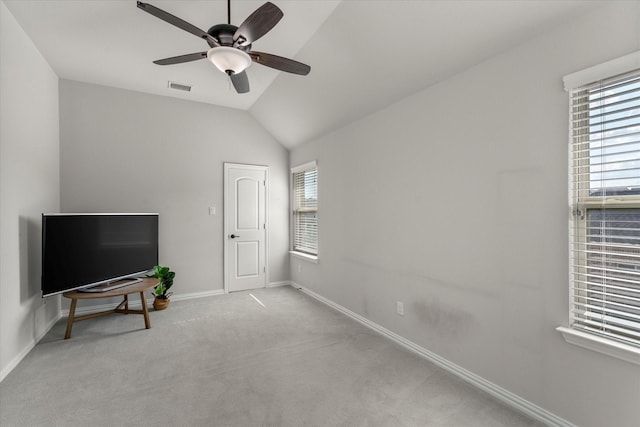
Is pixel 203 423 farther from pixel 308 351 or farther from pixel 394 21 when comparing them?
pixel 394 21

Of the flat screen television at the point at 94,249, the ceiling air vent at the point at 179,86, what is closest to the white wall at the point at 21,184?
the flat screen television at the point at 94,249

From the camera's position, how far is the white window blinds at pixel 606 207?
1.55m

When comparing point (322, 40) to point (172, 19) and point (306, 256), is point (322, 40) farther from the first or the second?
point (306, 256)

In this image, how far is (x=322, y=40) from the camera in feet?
9.00

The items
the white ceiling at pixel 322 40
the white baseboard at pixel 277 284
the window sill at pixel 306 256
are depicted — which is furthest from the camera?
the white baseboard at pixel 277 284

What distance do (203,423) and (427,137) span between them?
9.13 ft

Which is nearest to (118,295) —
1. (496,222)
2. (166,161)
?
(166,161)

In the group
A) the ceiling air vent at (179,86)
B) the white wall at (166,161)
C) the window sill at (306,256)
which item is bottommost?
the window sill at (306,256)

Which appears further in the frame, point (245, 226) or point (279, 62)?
point (245, 226)

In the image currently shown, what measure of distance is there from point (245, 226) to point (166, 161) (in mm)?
1556

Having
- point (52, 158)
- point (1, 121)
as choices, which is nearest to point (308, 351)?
point (1, 121)

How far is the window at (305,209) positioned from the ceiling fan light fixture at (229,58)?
259cm

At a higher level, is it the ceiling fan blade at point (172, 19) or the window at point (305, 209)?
the ceiling fan blade at point (172, 19)

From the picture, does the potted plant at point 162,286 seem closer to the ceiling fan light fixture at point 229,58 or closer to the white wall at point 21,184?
the white wall at point 21,184
